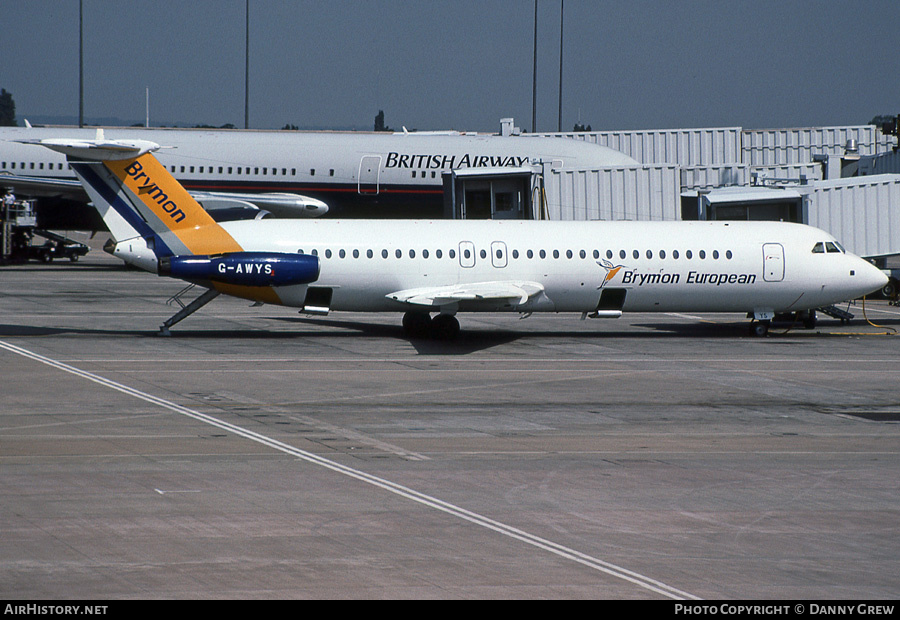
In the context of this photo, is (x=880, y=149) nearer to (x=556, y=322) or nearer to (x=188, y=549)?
(x=556, y=322)

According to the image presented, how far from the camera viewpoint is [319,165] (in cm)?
5462

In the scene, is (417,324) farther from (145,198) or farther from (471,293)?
(145,198)

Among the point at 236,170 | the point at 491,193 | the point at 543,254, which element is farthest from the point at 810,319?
the point at 236,170

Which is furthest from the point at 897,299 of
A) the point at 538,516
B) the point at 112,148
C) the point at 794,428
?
the point at 538,516

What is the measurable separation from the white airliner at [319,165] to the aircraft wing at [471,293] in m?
22.1

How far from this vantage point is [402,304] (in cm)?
3266

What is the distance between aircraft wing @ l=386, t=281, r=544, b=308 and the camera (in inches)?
1214

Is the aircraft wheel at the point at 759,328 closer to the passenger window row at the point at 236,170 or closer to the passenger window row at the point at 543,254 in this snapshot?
the passenger window row at the point at 543,254

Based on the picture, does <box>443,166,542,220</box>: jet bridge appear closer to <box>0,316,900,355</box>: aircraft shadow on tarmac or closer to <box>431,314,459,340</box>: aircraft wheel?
<box>0,316,900,355</box>: aircraft shadow on tarmac

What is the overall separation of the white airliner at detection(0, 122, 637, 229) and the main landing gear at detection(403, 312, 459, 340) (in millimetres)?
20688

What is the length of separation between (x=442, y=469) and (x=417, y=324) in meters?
16.5

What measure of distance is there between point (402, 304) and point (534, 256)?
4192 mm

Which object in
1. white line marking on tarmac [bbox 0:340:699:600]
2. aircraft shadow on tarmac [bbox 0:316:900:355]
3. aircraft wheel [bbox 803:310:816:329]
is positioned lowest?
white line marking on tarmac [bbox 0:340:699:600]

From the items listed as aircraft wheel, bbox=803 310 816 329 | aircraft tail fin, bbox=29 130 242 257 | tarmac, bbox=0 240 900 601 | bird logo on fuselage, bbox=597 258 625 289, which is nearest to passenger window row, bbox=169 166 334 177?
tarmac, bbox=0 240 900 601
